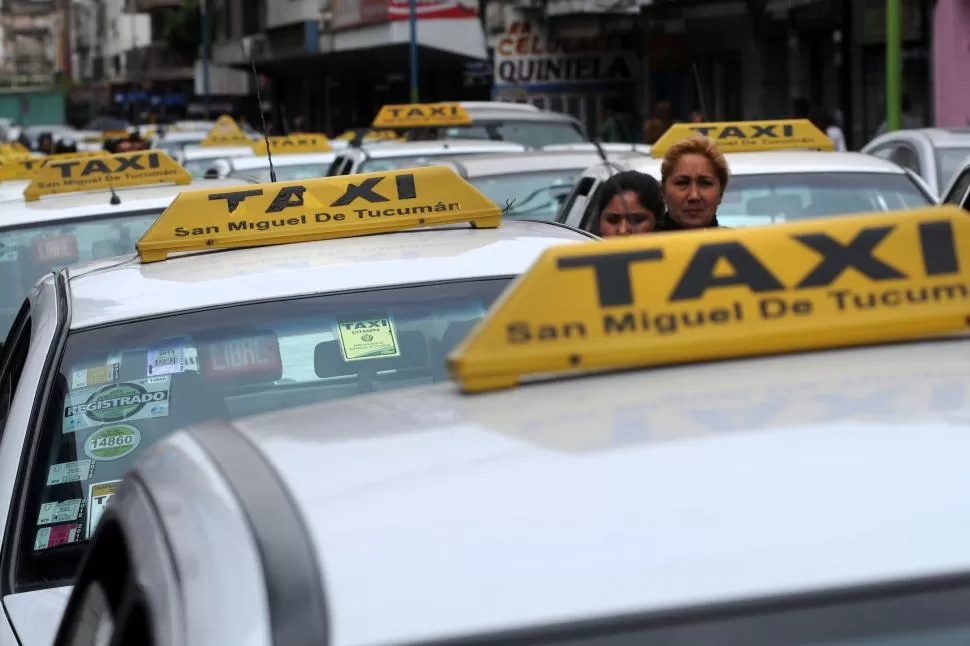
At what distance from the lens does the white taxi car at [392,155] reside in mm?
11383

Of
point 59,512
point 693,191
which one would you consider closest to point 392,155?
point 693,191

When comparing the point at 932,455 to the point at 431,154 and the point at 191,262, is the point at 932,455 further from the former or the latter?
the point at 431,154

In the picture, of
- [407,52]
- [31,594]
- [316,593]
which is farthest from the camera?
[407,52]

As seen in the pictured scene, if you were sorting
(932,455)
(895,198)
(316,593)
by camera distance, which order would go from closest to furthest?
(316,593)
(932,455)
(895,198)

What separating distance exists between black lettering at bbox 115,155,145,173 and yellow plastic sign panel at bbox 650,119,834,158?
2.58 m

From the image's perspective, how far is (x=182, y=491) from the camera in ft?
5.97

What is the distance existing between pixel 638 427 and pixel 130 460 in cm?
205

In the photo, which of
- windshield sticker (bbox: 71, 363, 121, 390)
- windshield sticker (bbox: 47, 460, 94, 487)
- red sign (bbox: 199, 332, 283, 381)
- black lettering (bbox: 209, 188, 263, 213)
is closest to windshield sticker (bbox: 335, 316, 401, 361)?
red sign (bbox: 199, 332, 283, 381)

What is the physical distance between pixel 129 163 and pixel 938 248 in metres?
7.82

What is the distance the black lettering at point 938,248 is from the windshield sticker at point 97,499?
1.88m

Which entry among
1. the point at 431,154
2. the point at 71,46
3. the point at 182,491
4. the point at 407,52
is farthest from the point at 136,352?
the point at 71,46

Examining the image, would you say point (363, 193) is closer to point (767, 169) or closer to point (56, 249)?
point (56, 249)

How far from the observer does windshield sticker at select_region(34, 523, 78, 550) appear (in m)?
3.38

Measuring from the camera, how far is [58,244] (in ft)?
21.6
